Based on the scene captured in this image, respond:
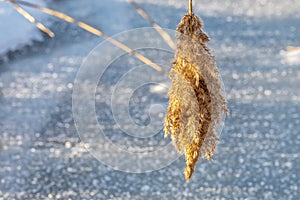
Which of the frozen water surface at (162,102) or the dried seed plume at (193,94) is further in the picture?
the frozen water surface at (162,102)

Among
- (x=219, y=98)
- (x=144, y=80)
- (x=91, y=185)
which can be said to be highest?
(x=219, y=98)

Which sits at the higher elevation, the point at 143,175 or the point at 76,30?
the point at 76,30

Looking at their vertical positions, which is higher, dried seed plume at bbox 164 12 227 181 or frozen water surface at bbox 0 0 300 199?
dried seed plume at bbox 164 12 227 181

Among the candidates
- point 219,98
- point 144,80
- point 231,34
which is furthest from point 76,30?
point 219,98

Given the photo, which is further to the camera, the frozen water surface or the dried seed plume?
the frozen water surface

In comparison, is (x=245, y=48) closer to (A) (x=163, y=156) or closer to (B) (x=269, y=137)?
(B) (x=269, y=137)

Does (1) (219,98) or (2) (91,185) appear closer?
(1) (219,98)

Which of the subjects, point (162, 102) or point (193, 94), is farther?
point (162, 102)

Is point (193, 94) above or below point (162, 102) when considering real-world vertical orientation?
above
